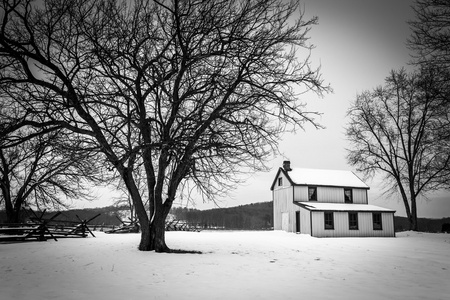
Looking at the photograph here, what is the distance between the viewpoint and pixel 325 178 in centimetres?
3434

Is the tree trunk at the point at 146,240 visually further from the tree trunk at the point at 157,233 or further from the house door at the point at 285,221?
the house door at the point at 285,221

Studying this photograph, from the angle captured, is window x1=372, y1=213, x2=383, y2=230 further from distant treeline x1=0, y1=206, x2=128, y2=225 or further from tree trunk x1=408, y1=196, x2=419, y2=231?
distant treeline x1=0, y1=206, x2=128, y2=225

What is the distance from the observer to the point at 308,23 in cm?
1102

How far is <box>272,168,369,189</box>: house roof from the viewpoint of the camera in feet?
108

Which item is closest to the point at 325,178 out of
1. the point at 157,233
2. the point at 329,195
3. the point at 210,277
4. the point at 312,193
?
the point at 329,195

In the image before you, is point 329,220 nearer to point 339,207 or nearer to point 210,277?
point 339,207

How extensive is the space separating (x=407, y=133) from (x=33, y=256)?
1214 inches

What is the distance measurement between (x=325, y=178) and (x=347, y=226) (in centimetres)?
604

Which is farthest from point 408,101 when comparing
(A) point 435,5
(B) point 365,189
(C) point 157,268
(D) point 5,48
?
(D) point 5,48

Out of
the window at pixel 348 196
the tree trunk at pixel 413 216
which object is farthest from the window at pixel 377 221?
the window at pixel 348 196

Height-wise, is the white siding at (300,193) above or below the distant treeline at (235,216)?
above

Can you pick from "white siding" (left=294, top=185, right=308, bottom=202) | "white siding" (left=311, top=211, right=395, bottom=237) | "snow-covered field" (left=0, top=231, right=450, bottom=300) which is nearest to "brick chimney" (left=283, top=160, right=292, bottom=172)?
"white siding" (left=294, top=185, right=308, bottom=202)

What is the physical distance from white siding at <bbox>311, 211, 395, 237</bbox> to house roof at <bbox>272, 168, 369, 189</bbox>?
12.8 ft

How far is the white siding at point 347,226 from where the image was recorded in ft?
94.8
